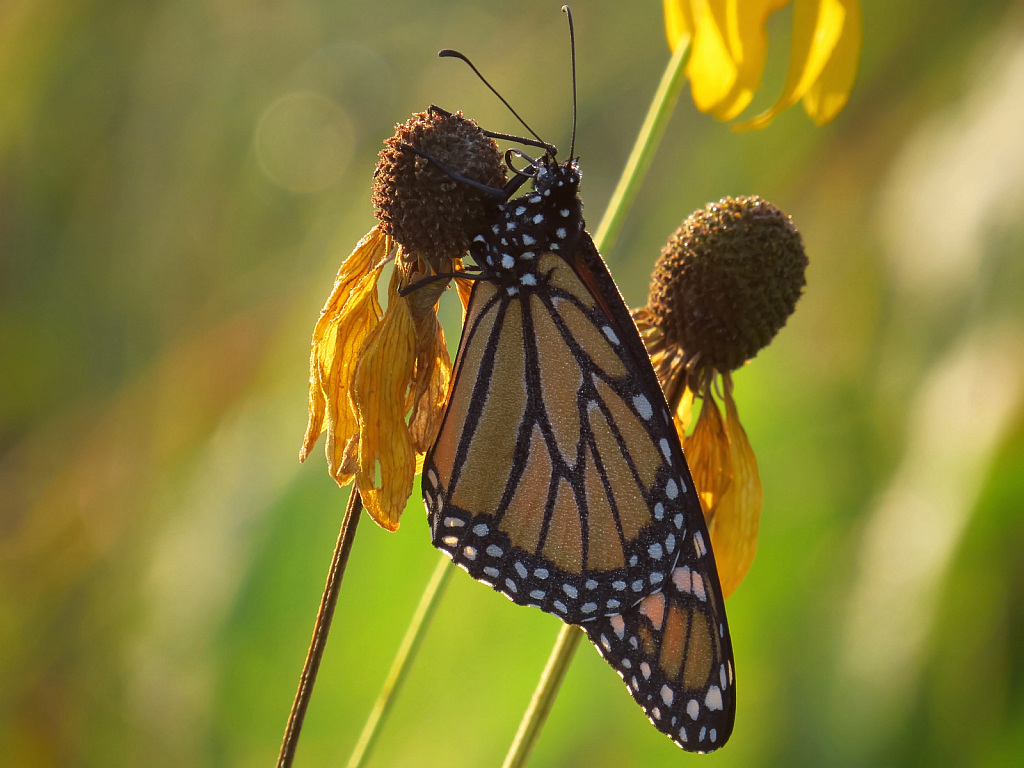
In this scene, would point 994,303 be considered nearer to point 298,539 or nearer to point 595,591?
point 595,591

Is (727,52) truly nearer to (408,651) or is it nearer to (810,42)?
(810,42)

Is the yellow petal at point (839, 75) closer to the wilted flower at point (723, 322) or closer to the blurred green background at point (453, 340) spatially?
the wilted flower at point (723, 322)

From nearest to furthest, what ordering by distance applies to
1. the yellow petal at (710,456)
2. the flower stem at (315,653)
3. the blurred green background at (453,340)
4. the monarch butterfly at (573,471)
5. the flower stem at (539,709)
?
1. the flower stem at (315,653)
2. the flower stem at (539,709)
3. the monarch butterfly at (573,471)
4. the yellow petal at (710,456)
5. the blurred green background at (453,340)

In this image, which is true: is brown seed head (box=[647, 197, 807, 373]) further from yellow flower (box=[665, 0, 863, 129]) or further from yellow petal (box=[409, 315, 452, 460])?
yellow petal (box=[409, 315, 452, 460])

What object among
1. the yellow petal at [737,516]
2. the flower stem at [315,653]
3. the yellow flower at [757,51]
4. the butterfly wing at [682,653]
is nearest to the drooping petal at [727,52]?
the yellow flower at [757,51]

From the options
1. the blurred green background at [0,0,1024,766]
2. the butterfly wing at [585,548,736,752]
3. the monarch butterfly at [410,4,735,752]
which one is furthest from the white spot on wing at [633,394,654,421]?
the blurred green background at [0,0,1024,766]

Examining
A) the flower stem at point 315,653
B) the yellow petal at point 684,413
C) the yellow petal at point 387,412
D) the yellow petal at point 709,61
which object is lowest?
the flower stem at point 315,653
